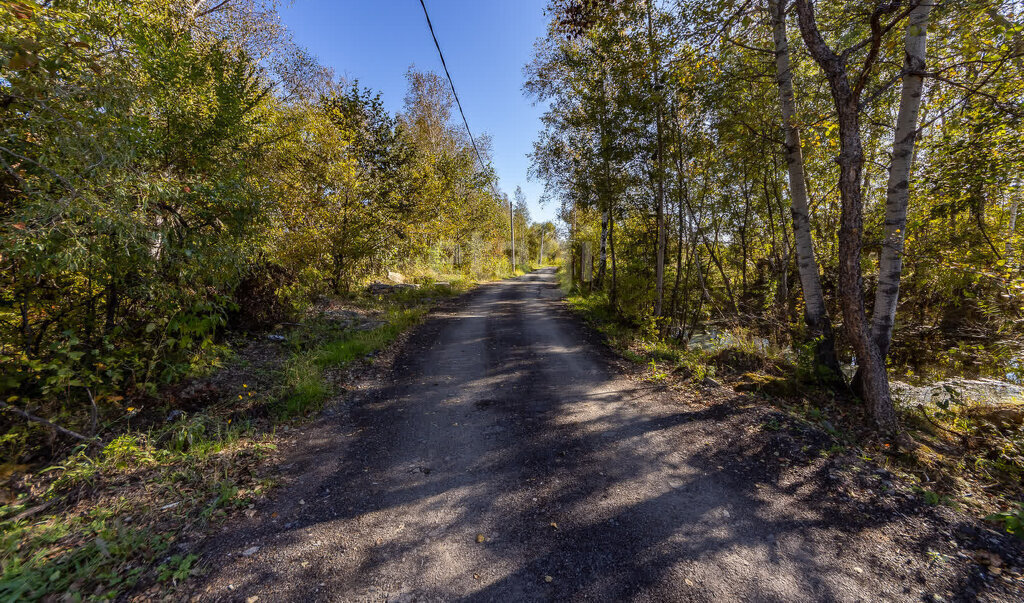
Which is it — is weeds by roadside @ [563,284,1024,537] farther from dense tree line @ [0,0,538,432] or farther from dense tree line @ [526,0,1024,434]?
dense tree line @ [0,0,538,432]

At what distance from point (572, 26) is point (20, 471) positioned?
8370 mm

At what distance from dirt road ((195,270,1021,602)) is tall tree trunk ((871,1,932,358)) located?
1929mm

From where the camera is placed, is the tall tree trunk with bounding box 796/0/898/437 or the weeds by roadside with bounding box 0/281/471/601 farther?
the tall tree trunk with bounding box 796/0/898/437

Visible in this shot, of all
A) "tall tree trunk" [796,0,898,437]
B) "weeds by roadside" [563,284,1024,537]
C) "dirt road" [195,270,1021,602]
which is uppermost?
"tall tree trunk" [796,0,898,437]

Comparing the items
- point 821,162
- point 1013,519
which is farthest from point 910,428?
point 821,162

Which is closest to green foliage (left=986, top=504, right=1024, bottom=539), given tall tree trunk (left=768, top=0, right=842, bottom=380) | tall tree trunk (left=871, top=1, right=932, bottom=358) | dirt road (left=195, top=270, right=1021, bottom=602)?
dirt road (left=195, top=270, right=1021, bottom=602)

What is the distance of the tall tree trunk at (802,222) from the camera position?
197 inches

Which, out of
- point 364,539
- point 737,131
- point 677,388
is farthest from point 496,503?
point 737,131

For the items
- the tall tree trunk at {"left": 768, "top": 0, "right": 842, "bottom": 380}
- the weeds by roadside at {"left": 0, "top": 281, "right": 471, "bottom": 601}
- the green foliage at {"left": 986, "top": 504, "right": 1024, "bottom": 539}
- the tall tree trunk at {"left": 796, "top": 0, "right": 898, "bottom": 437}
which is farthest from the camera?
the tall tree trunk at {"left": 768, "top": 0, "right": 842, "bottom": 380}

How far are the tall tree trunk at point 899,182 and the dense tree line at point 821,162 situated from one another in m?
0.02

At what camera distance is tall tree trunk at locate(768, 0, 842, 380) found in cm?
500

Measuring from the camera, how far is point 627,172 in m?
9.00

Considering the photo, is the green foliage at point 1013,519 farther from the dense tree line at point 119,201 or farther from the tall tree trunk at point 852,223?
the dense tree line at point 119,201

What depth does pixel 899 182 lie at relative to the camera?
407 cm
